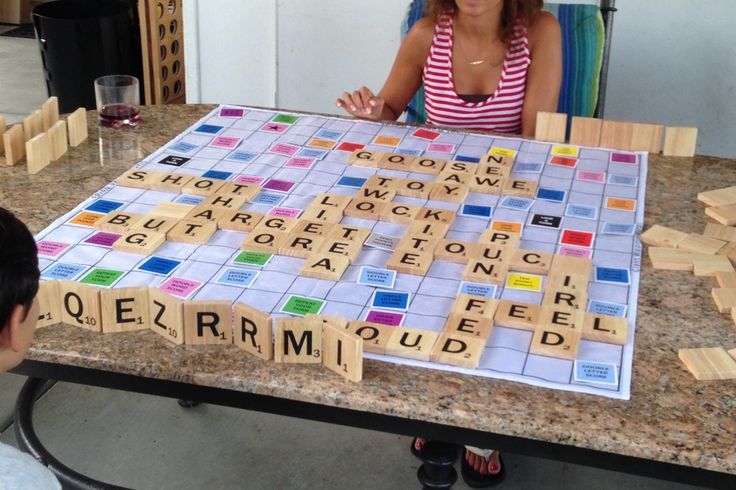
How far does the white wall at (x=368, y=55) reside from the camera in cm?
344

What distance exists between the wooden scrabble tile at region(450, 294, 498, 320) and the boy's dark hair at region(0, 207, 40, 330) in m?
0.65

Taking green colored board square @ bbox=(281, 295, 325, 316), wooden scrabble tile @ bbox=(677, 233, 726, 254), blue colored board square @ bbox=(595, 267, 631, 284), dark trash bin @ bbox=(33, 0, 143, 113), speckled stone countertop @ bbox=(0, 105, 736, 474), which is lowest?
dark trash bin @ bbox=(33, 0, 143, 113)

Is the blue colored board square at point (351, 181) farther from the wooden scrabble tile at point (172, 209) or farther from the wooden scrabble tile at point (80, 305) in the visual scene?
the wooden scrabble tile at point (80, 305)

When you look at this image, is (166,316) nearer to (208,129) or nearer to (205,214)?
(205,214)

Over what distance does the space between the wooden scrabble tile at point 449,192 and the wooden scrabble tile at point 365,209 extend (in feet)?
0.40

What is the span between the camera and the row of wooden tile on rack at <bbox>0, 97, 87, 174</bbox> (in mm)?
1962

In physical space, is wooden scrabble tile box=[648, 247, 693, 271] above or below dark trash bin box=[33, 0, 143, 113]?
above

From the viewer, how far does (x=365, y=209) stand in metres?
1.81

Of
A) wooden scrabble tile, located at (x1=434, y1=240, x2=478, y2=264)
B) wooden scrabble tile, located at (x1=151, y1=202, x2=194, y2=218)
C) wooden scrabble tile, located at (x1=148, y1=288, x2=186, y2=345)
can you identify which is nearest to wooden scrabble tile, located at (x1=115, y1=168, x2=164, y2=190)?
wooden scrabble tile, located at (x1=151, y1=202, x2=194, y2=218)

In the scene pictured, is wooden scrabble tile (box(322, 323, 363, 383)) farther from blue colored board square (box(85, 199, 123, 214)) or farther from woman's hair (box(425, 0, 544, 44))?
woman's hair (box(425, 0, 544, 44))

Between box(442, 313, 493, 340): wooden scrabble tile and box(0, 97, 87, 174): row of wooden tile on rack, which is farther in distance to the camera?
box(0, 97, 87, 174): row of wooden tile on rack

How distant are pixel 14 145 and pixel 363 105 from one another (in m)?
0.87

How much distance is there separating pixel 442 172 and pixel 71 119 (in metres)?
0.86

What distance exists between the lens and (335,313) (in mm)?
1463
